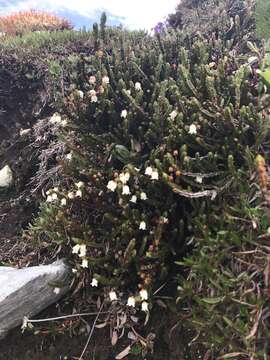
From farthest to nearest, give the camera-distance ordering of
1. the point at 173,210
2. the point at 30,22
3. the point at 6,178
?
the point at 30,22 → the point at 6,178 → the point at 173,210

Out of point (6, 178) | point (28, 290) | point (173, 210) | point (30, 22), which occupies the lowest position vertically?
point (6, 178)

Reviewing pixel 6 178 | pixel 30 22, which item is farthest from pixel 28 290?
pixel 30 22

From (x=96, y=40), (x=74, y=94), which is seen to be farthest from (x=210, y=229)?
(x=96, y=40)

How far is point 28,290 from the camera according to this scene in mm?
4168

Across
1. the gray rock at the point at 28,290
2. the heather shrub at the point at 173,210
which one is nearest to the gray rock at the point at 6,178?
the heather shrub at the point at 173,210

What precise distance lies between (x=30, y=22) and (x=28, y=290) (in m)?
8.37

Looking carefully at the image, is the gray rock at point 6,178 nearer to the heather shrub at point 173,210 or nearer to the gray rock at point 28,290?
the heather shrub at point 173,210

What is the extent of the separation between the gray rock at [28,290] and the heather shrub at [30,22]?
705 cm

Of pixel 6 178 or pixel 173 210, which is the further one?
pixel 6 178

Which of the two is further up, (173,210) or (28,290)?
(173,210)

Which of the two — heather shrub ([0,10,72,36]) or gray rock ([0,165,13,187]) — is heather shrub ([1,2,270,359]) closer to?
gray rock ([0,165,13,187])

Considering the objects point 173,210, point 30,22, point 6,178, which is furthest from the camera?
point 30,22

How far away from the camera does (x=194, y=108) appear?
397cm

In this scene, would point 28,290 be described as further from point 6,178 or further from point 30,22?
point 30,22
